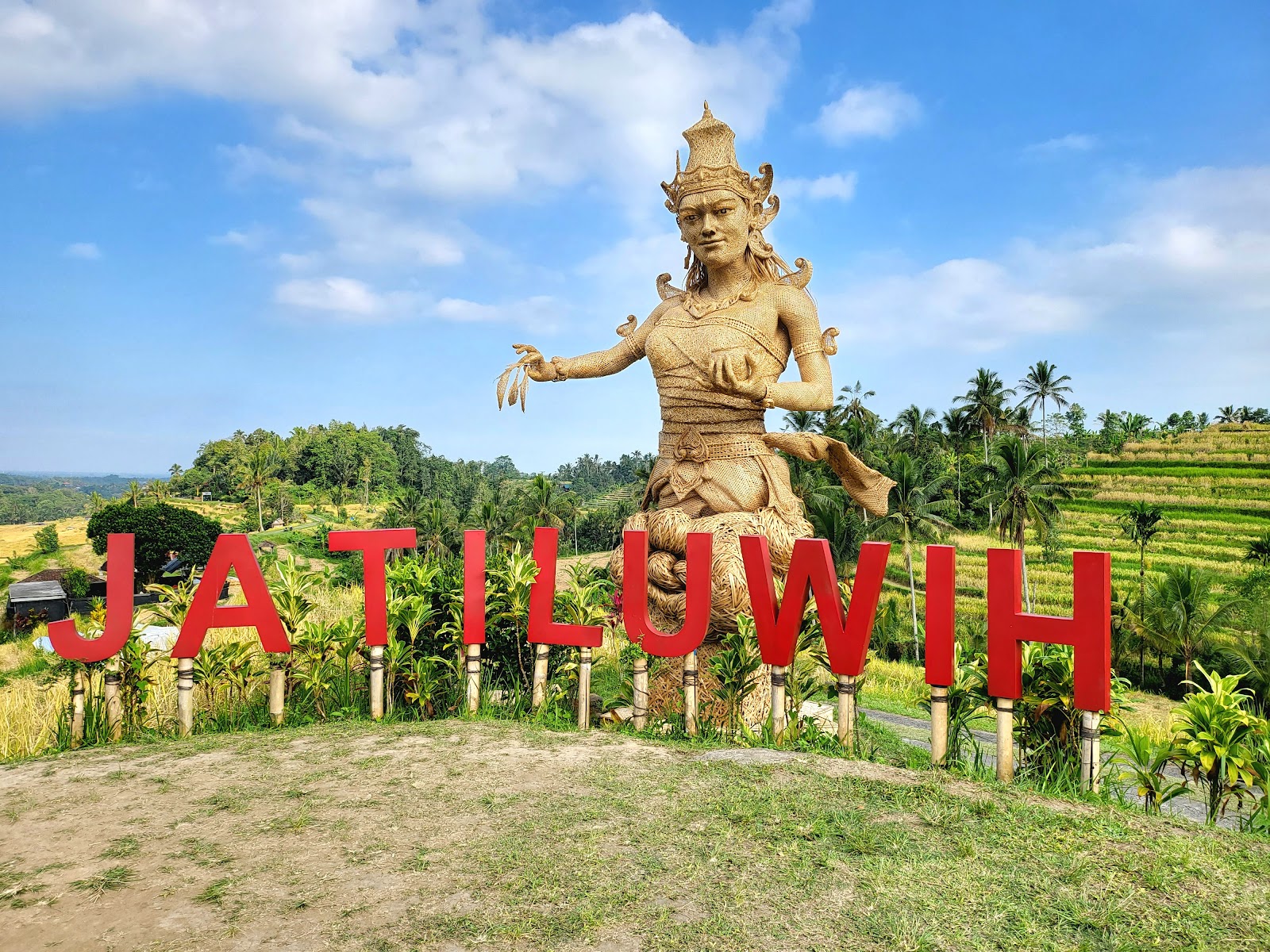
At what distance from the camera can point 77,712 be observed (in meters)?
5.82

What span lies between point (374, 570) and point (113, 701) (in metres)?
2.02

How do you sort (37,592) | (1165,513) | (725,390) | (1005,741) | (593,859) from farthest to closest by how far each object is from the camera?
1. (1165,513)
2. (37,592)
3. (725,390)
4. (1005,741)
5. (593,859)

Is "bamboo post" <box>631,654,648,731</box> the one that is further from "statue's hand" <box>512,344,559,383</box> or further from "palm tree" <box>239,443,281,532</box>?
"palm tree" <box>239,443,281,532</box>

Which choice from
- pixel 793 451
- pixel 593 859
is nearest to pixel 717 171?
pixel 793 451

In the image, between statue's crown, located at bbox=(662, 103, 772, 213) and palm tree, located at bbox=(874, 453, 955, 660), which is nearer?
statue's crown, located at bbox=(662, 103, 772, 213)

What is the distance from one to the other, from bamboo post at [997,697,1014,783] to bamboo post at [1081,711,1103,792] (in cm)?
38

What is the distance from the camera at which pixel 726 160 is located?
704 centimetres

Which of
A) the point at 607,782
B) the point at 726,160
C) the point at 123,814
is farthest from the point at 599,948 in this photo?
the point at 726,160

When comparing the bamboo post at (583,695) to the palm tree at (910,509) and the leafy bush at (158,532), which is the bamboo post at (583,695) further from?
the leafy bush at (158,532)

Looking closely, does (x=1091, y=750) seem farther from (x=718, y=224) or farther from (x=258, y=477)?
(x=258, y=477)

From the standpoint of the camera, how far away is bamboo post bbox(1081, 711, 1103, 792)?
470 centimetres

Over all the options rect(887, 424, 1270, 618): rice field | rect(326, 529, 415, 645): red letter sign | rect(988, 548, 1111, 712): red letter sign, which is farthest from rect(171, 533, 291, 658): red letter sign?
rect(887, 424, 1270, 618): rice field

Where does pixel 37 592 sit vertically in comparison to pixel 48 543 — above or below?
below

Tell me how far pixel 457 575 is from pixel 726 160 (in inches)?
178
